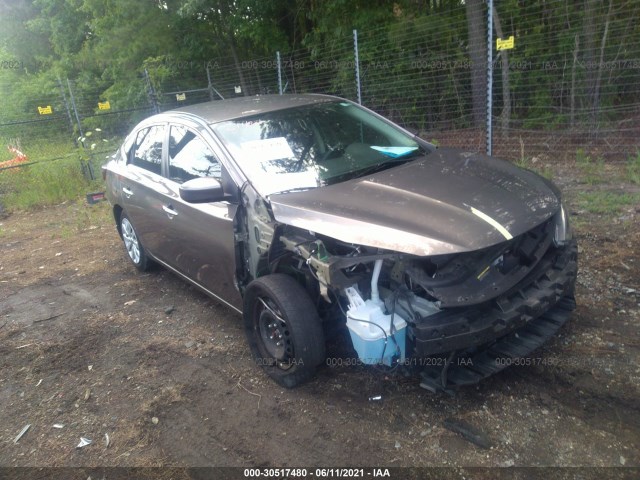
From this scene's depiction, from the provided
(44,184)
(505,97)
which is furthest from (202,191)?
(44,184)

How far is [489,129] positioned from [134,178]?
4.57 m

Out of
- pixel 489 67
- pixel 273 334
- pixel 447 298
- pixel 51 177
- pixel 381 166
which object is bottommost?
pixel 273 334

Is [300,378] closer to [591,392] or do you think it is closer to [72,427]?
[72,427]

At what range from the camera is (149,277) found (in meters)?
5.70

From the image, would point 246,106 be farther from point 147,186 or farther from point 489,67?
point 489,67

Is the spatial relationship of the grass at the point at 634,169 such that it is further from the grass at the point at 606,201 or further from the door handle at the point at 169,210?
the door handle at the point at 169,210

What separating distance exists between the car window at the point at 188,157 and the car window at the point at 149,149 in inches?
9.9

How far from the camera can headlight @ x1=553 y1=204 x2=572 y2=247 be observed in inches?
124

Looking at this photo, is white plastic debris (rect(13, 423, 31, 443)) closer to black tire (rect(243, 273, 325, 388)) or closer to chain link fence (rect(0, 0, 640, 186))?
black tire (rect(243, 273, 325, 388))

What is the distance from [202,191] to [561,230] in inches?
90.0

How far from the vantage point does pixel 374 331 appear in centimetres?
282

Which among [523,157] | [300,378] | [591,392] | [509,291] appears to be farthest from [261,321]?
[523,157]

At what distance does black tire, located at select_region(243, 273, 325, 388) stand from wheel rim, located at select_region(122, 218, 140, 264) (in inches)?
99.7

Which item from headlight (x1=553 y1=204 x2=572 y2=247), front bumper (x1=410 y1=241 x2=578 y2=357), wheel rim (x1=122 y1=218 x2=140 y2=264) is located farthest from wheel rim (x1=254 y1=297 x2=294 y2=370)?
wheel rim (x1=122 y1=218 x2=140 y2=264)
